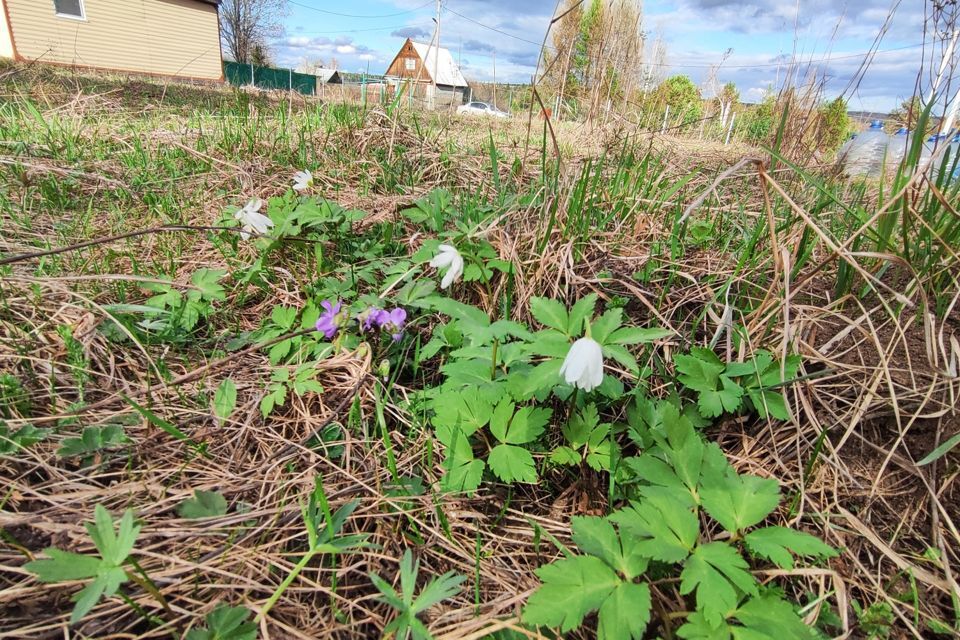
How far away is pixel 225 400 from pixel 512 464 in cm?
83

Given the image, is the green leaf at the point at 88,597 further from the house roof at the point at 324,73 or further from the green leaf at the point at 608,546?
the house roof at the point at 324,73

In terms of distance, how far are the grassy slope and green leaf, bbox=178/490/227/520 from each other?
0.03m

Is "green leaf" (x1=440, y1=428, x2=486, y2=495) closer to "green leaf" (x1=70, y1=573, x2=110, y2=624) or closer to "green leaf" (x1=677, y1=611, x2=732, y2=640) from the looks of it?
"green leaf" (x1=677, y1=611, x2=732, y2=640)

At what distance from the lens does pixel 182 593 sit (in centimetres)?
87

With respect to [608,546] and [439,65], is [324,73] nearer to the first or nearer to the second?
[439,65]

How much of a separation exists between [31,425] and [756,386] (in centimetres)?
183

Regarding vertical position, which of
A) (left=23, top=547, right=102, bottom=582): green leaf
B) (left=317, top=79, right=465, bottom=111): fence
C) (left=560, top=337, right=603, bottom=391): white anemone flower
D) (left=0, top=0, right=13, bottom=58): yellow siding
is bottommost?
(left=23, top=547, right=102, bottom=582): green leaf

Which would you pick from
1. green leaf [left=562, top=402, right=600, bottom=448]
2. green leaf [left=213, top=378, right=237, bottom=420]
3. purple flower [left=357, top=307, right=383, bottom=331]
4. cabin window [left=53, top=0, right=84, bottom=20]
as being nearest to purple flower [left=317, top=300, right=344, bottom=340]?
purple flower [left=357, top=307, right=383, bottom=331]

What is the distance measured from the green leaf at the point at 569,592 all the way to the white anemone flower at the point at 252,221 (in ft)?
5.33

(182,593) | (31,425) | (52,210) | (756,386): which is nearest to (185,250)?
(52,210)

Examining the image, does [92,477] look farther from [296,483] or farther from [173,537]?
[296,483]

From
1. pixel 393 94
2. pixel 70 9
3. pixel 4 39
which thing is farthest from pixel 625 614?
pixel 70 9

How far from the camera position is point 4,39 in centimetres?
1364

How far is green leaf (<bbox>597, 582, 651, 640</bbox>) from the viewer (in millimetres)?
741
